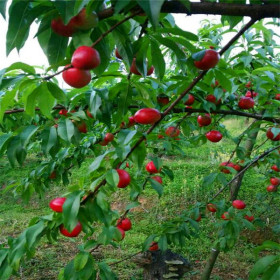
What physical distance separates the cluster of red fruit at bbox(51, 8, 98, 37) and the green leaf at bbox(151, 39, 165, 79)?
20 centimetres

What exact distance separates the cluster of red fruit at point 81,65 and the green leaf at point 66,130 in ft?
0.96

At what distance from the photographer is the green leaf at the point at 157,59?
2.29 ft

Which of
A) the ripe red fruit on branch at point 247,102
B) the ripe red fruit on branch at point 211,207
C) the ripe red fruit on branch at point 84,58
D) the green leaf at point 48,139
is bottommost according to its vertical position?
the ripe red fruit on branch at point 211,207

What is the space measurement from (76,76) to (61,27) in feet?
0.29

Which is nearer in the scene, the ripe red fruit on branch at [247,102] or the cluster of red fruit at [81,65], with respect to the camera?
the cluster of red fruit at [81,65]

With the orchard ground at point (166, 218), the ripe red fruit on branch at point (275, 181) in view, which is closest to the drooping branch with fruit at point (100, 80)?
the ripe red fruit on branch at point (275, 181)

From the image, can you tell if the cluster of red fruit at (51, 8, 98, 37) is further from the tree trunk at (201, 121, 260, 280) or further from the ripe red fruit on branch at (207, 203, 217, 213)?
the tree trunk at (201, 121, 260, 280)

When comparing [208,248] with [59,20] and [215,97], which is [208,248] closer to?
[215,97]

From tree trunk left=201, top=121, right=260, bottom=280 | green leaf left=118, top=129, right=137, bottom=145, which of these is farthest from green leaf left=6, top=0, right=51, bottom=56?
tree trunk left=201, top=121, right=260, bottom=280

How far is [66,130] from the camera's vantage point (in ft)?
2.88

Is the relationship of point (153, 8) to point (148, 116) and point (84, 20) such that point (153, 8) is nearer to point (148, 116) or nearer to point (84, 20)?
point (84, 20)

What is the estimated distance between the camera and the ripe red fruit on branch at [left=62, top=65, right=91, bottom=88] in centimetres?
57

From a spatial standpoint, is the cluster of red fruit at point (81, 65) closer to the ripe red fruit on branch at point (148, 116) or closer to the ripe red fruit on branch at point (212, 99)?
the ripe red fruit on branch at point (148, 116)

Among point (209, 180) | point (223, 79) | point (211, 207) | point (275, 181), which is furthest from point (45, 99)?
point (275, 181)
